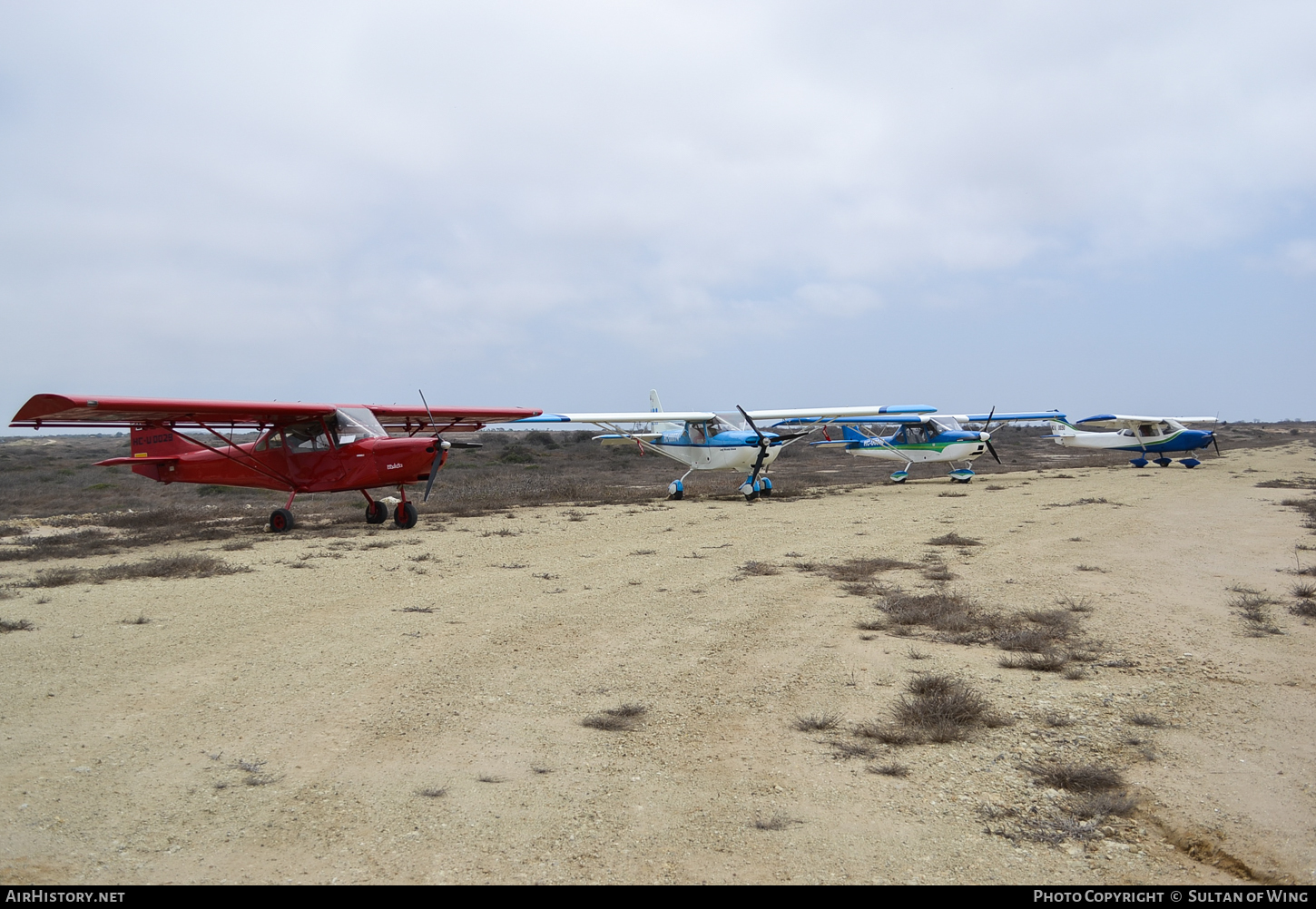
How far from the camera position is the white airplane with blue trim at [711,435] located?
2133 cm

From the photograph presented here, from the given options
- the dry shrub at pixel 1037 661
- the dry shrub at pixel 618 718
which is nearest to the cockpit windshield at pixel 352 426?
the dry shrub at pixel 618 718

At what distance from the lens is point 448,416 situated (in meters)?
18.0

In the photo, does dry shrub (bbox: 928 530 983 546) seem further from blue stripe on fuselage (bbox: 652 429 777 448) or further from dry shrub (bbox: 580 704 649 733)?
blue stripe on fuselage (bbox: 652 429 777 448)

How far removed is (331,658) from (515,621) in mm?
1720

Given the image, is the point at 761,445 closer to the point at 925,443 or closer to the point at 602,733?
the point at 925,443

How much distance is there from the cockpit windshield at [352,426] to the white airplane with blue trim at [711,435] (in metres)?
4.71

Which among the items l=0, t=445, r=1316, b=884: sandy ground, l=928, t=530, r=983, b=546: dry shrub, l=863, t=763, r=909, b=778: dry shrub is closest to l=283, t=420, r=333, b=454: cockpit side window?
l=0, t=445, r=1316, b=884: sandy ground

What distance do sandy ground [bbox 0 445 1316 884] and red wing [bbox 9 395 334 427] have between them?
119 inches

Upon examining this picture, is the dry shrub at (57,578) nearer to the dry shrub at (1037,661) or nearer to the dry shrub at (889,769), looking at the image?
the dry shrub at (889,769)

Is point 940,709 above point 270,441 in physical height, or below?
below

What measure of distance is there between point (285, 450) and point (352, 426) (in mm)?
1472

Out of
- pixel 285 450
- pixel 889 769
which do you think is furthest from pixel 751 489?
pixel 889 769

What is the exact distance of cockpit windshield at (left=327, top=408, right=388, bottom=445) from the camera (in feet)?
50.1
